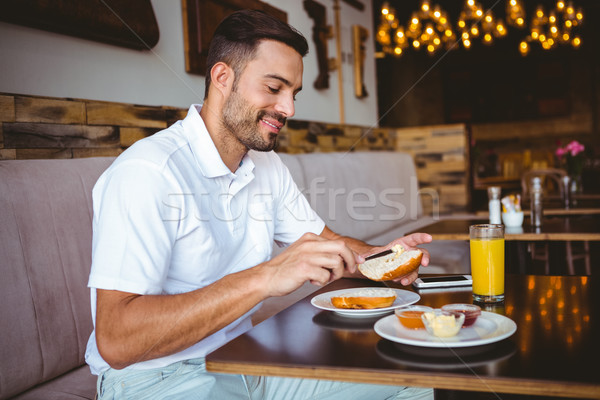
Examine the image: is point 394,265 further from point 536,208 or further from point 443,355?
point 536,208

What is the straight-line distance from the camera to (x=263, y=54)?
139cm

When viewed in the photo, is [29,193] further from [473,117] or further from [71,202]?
[473,117]

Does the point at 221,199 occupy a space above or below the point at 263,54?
below

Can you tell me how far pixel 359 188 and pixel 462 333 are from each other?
300cm

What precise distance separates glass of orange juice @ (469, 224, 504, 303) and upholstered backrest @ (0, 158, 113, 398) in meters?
1.12

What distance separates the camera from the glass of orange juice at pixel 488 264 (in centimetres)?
114

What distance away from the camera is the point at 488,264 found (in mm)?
1154

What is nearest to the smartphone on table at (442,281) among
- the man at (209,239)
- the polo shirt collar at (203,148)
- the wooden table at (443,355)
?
the man at (209,239)

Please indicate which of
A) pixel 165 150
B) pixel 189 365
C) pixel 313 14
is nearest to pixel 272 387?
pixel 189 365

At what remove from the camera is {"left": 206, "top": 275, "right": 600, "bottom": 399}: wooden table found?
714 millimetres

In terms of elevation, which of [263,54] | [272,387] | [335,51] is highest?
[335,51]

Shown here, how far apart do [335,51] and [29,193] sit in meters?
3.76

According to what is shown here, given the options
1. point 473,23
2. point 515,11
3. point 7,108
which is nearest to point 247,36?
point 7,108

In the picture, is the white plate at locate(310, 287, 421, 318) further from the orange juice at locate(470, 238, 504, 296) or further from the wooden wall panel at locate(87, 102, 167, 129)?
the wooden wall panel at locate(87, 102, 167, 129)
